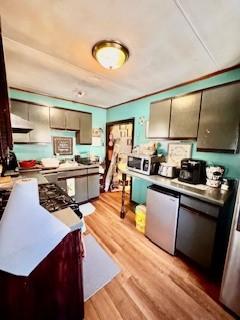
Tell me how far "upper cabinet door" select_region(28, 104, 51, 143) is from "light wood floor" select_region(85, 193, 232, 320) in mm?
2148

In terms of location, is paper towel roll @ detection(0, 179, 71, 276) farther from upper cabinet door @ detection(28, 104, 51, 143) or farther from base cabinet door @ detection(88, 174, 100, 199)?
base cabinet door @ detection(88, 174, 100, 199)

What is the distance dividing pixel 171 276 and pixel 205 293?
1.10ft

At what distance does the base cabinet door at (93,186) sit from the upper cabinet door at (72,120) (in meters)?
1.20

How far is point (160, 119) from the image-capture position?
7.93 feet

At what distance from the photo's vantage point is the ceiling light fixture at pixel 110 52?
4.56 ft

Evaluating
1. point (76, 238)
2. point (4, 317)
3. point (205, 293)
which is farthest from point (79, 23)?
point (205, 293)

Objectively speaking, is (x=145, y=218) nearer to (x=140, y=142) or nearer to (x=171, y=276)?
(x=171, y=276)

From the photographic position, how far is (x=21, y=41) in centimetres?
140

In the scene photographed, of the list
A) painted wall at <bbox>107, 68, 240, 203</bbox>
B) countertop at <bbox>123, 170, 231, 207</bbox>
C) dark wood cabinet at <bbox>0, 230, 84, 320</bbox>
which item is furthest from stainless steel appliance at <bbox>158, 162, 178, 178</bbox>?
dark wood cabinet at <bbox>0, 230, 84, 320</bbox>

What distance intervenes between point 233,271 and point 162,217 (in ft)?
2.81

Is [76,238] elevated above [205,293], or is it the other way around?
[76,238]

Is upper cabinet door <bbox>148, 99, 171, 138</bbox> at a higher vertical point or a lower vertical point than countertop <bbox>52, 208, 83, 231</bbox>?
higher

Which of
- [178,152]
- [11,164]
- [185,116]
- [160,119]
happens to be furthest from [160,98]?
[11,164]

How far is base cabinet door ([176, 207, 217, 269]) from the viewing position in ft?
5.18
